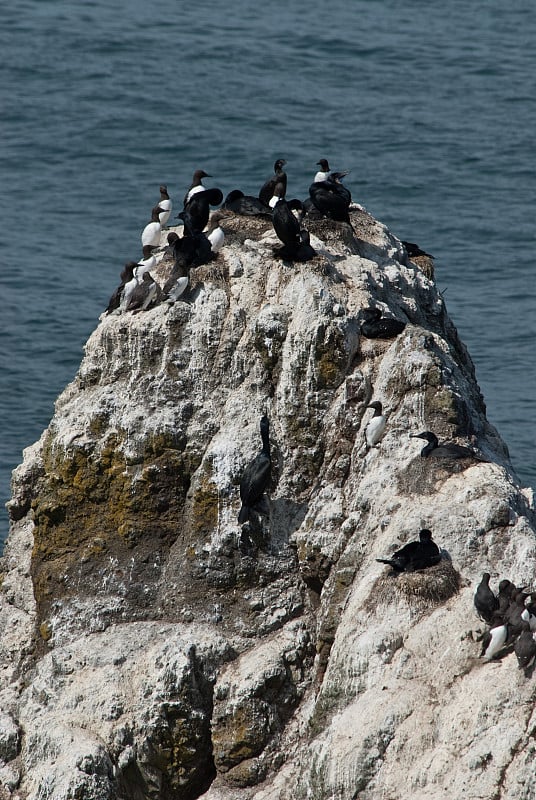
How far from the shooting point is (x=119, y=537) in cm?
1977

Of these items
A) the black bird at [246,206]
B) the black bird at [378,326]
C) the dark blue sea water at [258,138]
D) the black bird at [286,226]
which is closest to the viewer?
the black bird at [378,326]

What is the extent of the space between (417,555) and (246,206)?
6.76 metres

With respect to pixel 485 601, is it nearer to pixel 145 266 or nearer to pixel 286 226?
pixel 286 226

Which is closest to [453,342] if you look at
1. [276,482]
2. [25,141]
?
[276,482]

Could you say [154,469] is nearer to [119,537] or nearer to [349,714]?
[119,537]

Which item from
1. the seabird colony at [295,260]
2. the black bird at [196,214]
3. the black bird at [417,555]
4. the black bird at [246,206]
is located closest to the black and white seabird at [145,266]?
the seabird colony at [295,260]

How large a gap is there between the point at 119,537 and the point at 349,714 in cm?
467

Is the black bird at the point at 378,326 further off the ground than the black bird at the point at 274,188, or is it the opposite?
the black bird at the point at 274,188

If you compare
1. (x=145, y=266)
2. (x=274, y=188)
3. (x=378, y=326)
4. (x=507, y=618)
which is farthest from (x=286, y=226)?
(x=507, y=618)

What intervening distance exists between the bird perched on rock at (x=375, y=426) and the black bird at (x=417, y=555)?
214 centimetres

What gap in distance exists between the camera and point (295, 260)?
20.0 meters

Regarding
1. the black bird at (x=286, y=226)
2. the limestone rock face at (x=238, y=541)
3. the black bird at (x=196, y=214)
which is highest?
the black bird at (x=286, y=226)

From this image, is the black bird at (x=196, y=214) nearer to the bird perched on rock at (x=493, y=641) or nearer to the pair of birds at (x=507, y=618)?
the pair of birds at (x=507, y=618)

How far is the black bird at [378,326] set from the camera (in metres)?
19.5
